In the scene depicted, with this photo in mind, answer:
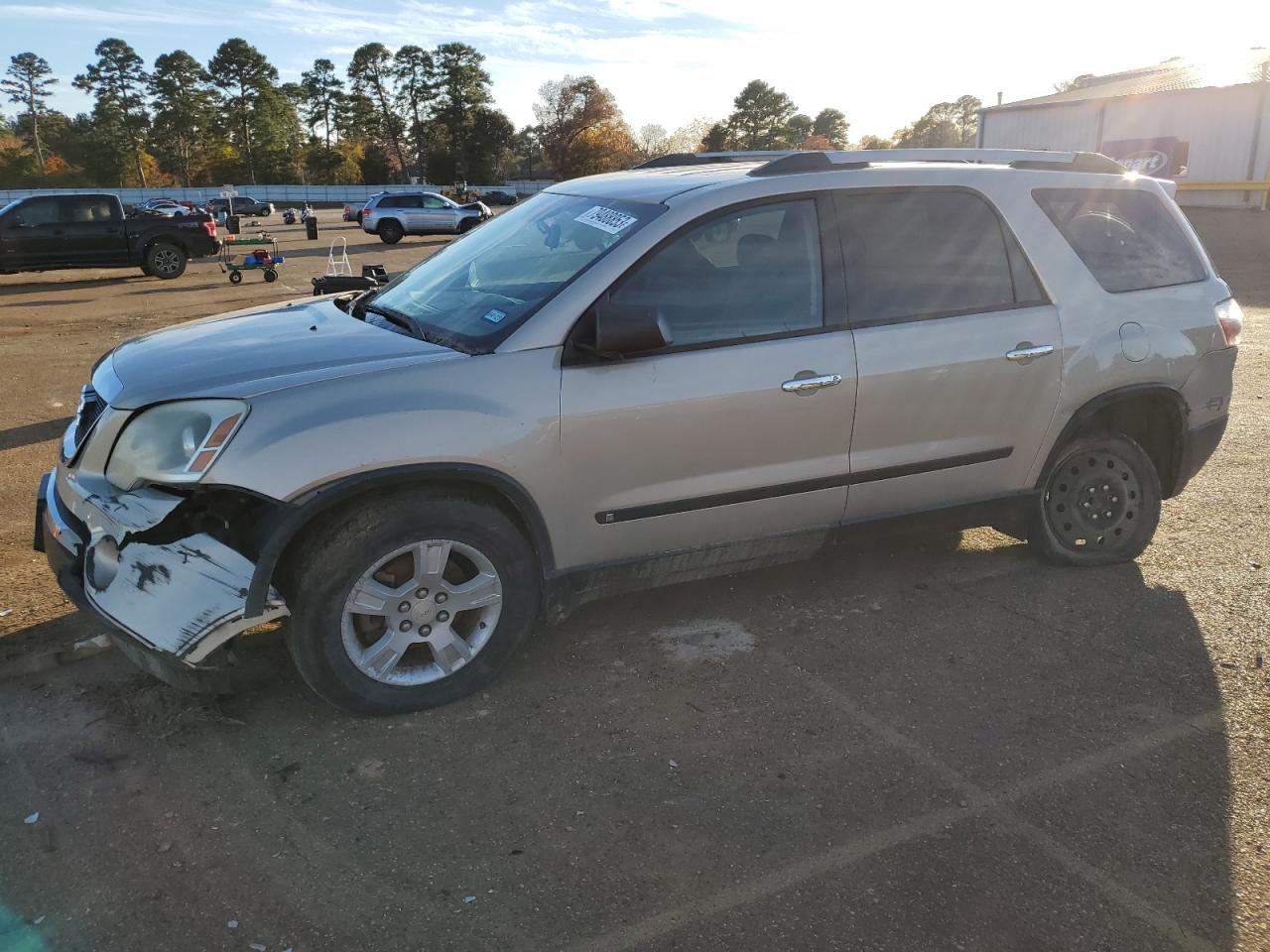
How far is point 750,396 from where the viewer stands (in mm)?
3689

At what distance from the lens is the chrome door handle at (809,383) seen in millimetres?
3738

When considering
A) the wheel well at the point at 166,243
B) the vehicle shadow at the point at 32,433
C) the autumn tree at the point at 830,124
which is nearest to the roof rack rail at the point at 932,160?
the vehicle shadow at the point at 32,433

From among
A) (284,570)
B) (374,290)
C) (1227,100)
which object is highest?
(1227,100)

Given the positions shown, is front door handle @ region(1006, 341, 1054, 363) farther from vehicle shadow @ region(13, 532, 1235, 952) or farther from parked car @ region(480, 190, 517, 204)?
parked car @ region(480, 190, 517, 204)

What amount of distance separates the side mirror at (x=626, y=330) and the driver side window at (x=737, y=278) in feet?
0.49

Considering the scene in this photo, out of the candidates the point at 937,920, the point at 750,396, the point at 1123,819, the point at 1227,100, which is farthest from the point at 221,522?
the point at 1227,100

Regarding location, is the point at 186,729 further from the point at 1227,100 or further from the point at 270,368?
the point at 1227,100

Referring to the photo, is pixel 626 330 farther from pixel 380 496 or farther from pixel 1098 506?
pixel 1098 506

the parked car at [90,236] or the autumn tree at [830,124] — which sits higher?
the autumn tree at [830,124]

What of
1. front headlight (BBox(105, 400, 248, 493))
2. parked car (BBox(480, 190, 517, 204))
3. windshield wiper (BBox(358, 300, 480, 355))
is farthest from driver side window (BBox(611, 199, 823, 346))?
parked car (BBox(480, 190, 517, 204))

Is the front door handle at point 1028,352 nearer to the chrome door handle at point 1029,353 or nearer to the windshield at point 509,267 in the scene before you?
the chrome door handle at point 1029,353

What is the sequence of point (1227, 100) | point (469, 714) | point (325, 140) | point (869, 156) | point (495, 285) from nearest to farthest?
point (469, 714), point (495, 285), point (869, 156), point (1227, 100), point (325, 140)

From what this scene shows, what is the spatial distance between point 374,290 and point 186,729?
2105 mm

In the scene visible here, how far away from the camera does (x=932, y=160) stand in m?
4.41
